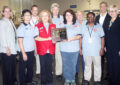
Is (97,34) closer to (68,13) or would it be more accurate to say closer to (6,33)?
(68,13)

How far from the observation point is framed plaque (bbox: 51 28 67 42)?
291cm

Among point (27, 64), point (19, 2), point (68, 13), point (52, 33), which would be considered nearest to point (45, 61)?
point (27, 64)

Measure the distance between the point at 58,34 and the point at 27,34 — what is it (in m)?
0.61

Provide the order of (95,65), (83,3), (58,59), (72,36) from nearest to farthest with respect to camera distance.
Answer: (72,36), (95,65), (58,59), (83,3)

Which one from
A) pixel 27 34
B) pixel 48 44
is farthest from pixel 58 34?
pixel 27 34

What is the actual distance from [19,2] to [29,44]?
228 inches

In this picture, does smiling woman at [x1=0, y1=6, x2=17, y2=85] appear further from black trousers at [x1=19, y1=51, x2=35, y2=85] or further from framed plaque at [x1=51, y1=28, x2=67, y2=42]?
framed plaque at [x1=51, y1=28, x2=67, y2=42]

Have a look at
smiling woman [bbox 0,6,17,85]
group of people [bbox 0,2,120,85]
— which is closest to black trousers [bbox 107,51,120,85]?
group of people [bbox 0,2,120,85]

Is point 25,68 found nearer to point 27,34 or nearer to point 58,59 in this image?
point 27,34

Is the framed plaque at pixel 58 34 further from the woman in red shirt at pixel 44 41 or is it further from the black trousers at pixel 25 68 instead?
the black trousers at pixel 25 68

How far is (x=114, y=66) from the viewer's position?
3.07 meters

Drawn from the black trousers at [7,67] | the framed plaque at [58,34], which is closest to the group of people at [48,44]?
the black trousers at [7,67]

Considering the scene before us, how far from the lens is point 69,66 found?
3.20 meters

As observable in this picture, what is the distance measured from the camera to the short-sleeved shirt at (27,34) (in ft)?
9.53
